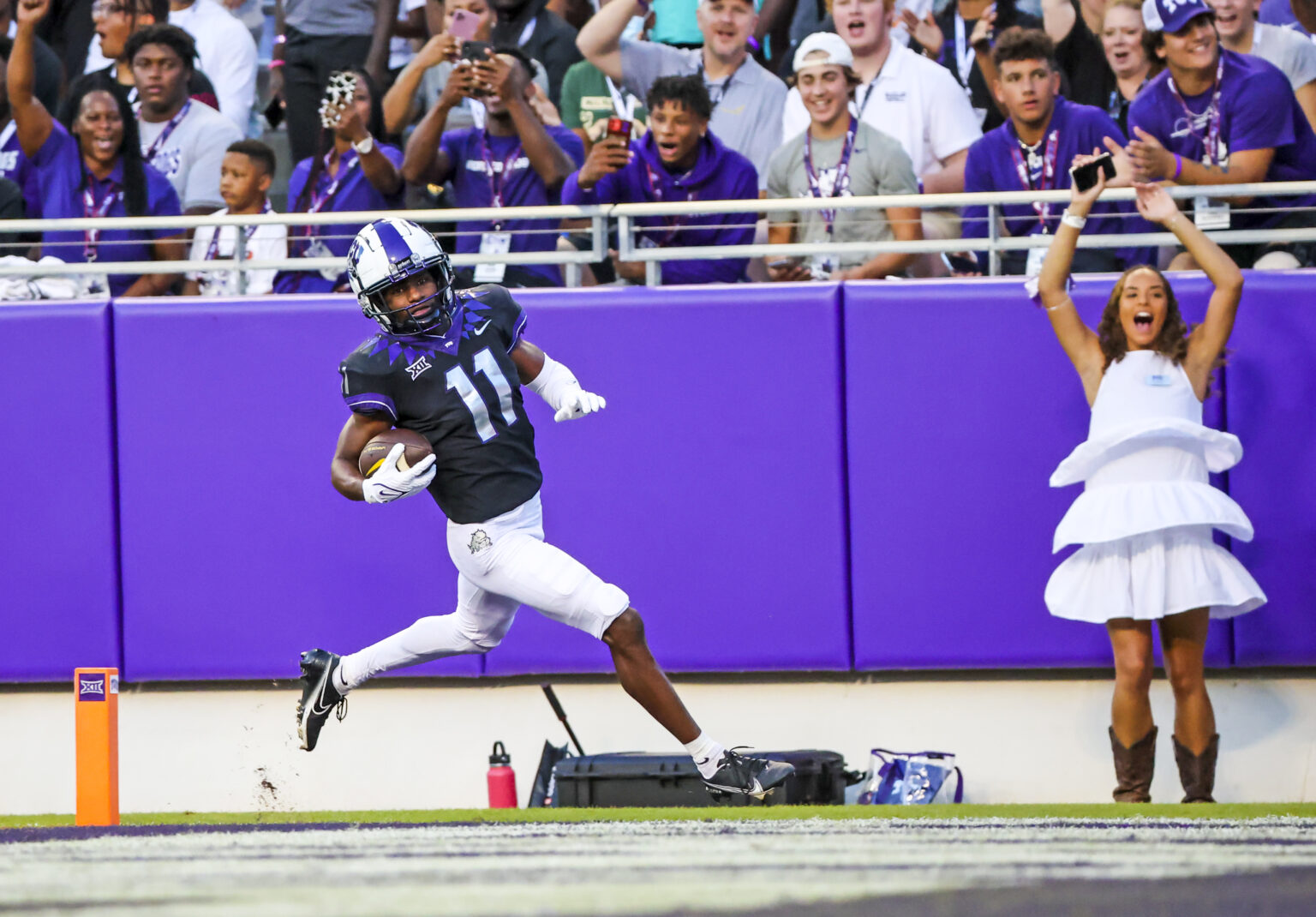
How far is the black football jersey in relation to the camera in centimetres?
573

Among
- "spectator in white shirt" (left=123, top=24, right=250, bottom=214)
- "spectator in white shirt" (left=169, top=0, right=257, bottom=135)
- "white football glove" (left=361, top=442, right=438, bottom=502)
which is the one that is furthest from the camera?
"spectator in white shirt" (left=169, top=0, right=257, bottom=135)

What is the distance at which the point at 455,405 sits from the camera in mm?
5734

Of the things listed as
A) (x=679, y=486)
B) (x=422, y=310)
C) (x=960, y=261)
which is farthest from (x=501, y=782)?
(x=960, y=261)

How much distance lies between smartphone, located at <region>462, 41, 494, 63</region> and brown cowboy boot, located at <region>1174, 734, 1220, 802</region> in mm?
4257

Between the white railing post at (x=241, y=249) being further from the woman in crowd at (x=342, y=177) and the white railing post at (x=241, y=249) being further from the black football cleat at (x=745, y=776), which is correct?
the black football cleat at (x=745, y=776)

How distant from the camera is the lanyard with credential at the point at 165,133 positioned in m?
8.81

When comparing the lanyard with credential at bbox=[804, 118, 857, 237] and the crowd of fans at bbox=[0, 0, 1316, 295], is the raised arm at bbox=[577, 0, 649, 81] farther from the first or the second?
the lanyard with credential at bbox=[804, 118, 857, 237]

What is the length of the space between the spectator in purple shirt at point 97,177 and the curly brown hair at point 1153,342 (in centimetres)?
442

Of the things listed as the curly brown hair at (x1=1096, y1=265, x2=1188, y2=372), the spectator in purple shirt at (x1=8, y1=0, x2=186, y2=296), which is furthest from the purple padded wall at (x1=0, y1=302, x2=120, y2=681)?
the curly brown hair at (x1=1096, y1=265, x2=1188, y2=372)

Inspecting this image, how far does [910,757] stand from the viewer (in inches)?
278

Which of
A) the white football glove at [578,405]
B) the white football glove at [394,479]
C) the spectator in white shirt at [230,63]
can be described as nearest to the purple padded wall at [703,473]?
the white football glove at [578,405]

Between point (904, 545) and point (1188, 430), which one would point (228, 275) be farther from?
point (1188, 430)

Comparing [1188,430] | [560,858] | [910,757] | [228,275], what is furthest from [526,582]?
[228,275]

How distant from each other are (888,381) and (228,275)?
3289mm
